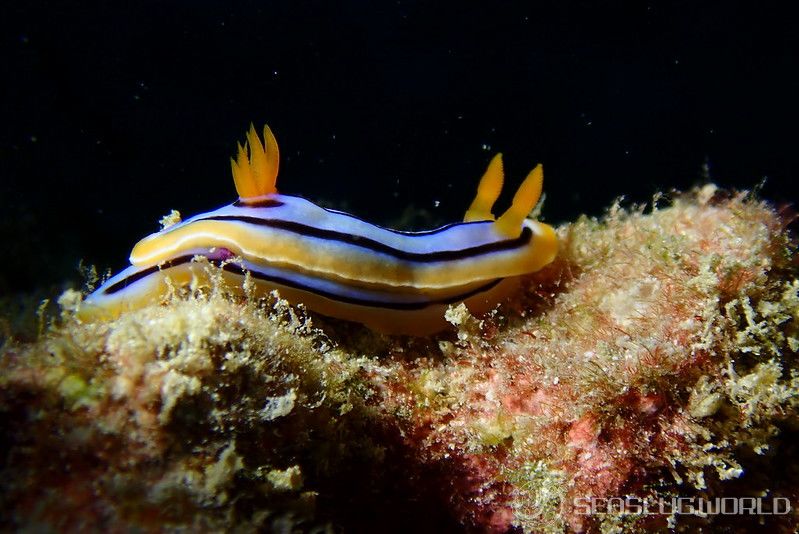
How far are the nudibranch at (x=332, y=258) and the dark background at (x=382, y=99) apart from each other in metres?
2.83

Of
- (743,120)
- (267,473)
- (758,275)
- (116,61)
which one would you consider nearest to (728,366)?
(758,275)

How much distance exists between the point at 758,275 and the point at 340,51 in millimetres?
4640

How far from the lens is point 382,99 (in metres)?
6.12

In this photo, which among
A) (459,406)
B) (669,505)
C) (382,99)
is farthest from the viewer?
(382,99)

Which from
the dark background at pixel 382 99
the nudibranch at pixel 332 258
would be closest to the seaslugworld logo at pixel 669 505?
the nudibranch at pixel 332 258

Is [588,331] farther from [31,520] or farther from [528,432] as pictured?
[31,520]

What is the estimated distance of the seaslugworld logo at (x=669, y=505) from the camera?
2665mm

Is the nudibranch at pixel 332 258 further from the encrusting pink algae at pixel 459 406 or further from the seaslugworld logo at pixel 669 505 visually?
the seaslugworld logo at pixel 669 505

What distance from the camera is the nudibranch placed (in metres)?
3.12

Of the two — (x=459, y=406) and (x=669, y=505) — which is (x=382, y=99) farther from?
(x=669, y=505)

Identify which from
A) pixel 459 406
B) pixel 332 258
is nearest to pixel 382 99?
pixel 332 258

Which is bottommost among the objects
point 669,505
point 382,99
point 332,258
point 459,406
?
point 669,505

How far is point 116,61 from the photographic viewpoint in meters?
6.13

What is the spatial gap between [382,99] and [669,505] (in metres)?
4.97
